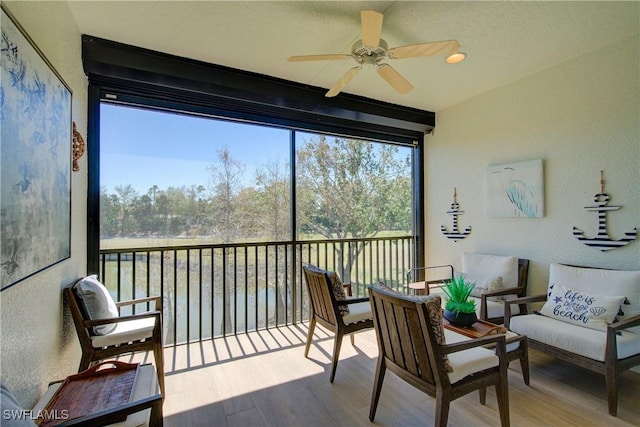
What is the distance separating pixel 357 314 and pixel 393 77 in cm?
195

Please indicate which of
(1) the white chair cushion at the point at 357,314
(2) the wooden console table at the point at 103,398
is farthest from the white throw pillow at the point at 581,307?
(2) the wooden console table at the point at 103,398

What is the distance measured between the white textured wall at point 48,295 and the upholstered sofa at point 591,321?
3.26 meters

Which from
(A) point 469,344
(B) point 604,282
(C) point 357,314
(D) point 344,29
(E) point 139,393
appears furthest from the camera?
Result: (C) point 357,314

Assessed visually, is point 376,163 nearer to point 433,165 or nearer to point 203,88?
point 433,165

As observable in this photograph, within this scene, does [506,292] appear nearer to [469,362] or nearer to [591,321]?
[591,321]

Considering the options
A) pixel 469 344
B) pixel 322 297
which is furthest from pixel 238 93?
pixel 469 344

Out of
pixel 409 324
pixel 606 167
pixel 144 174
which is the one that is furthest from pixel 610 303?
pixel 144 174

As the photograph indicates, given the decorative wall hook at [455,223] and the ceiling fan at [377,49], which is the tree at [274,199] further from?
the decorative wall hook at [455,223]

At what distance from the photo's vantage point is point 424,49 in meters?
2.10

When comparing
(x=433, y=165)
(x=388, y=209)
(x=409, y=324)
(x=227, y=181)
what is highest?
(x=433, y=165)

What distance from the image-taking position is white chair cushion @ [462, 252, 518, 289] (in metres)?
3.31

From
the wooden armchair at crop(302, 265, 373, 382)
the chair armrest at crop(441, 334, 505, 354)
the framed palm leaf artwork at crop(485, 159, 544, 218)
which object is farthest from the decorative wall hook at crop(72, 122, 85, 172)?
the framed palm leaf artwork at crop(485, 159, 544, 218)

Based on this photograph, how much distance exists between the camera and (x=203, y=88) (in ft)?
9.86

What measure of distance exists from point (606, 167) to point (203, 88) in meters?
3.71
